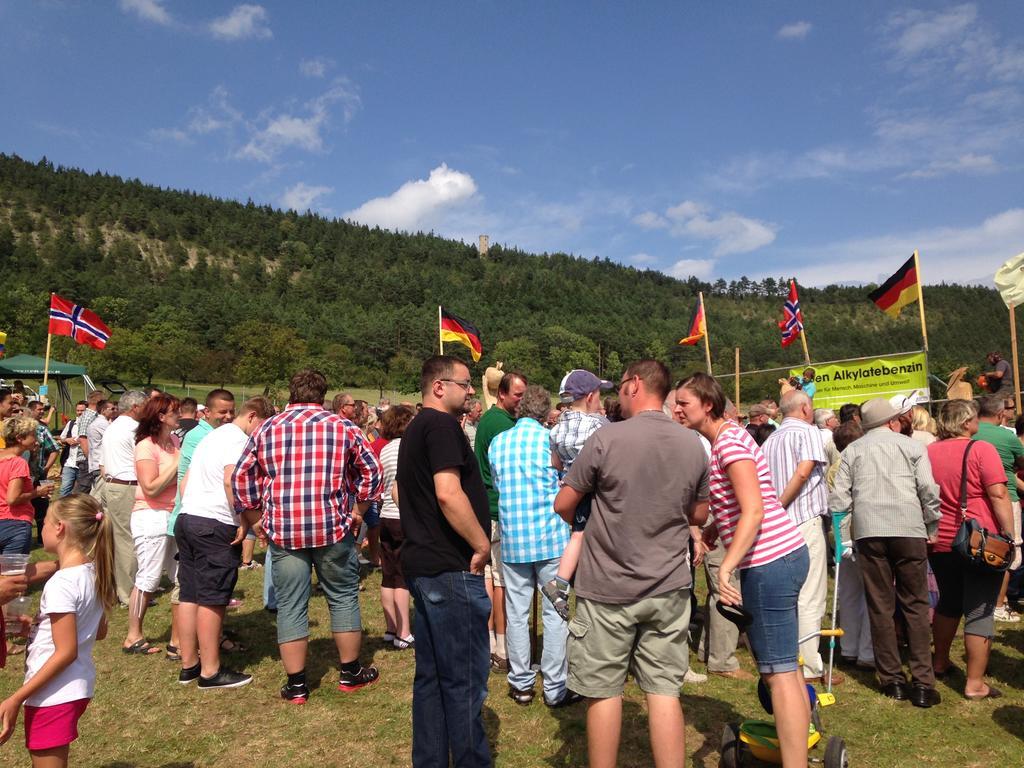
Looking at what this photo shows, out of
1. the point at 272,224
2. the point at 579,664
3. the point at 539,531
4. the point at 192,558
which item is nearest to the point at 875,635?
the point at 539,531

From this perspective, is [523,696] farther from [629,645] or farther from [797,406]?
[797,406]

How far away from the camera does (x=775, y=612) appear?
3061 millimetres

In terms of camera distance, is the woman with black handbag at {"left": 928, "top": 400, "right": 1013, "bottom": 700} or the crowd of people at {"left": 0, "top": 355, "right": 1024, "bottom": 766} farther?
the woman with black handbag at {"left": 928, "top": 400, "right": 1013, "bottom": 700}

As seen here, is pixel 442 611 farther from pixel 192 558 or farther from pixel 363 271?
pixel 363 271

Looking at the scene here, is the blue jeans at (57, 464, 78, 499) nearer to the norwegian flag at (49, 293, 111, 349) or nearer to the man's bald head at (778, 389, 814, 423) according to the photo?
the norwegian flag at (49, 293, 111, 349)

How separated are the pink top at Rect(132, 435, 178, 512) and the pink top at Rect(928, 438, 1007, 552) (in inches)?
226

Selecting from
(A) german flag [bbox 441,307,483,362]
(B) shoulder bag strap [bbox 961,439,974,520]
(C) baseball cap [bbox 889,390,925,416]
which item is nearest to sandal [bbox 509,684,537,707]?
(B) shoulder bag strap [bbox 961,439,974,520]

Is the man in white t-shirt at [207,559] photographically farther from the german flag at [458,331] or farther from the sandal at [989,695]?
the german flag at [458,331]

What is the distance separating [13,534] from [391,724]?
3.55m

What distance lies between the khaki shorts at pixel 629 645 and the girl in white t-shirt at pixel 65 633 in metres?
2.02

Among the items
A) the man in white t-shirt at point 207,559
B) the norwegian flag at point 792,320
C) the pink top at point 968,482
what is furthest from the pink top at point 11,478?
the norwegian flag at point 792,320

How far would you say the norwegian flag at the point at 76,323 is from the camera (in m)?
16.7

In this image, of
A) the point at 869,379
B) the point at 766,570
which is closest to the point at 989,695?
the point at 766,570

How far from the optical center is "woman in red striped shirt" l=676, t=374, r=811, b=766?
299 cm
